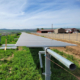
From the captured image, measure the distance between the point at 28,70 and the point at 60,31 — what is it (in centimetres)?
6105

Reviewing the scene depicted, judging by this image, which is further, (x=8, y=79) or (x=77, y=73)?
(x=77, y=73)

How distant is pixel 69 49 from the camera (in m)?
13.7

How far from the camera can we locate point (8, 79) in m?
5.78

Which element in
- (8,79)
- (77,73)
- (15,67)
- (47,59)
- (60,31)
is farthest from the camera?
(60,31)

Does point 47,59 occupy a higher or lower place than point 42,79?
higher

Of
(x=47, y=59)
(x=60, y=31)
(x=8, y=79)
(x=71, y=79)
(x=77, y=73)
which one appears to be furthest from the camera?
(x=60, y=31)

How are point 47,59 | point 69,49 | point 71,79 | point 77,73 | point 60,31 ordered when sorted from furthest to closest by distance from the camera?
point 60,31
point 69,49
point 77,73
point 71,79
point 47,59

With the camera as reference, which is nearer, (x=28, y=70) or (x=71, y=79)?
(x=71, y=79)

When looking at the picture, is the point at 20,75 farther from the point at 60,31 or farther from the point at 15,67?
the point at 60,31

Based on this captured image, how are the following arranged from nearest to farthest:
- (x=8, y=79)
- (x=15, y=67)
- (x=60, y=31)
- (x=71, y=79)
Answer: (x=8, y=79)
(x=71, y=79)
(x=15, y=67)
(x=60, y=31)

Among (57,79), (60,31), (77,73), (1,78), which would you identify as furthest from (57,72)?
(60,31)

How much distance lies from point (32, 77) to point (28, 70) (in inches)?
40.8

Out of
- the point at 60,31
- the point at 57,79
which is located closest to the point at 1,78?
the point at 57,79

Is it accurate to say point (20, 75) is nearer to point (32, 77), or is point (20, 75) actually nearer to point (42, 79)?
point (32, 77)
